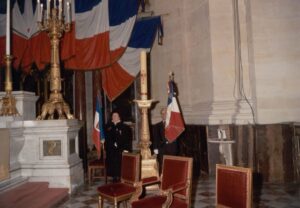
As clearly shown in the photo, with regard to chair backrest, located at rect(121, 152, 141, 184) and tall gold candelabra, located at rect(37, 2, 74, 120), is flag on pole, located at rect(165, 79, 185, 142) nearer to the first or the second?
chair backrest, located at rect(121, 152, 141, 184)

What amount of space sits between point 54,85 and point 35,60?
310 centimetres

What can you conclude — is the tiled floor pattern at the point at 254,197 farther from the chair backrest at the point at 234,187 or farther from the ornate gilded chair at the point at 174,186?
the chair backrest at the point at 234,187

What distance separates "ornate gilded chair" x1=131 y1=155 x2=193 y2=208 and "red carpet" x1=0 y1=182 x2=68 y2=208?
6.36 ft

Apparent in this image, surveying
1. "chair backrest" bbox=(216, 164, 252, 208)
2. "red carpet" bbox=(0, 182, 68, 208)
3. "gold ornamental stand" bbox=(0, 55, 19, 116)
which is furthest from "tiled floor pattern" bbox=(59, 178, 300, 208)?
"gold ornamental stand" bbox=(0, 55, 19, 116)

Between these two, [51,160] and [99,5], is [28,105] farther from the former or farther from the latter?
[99,5]

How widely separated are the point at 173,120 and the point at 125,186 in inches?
85.8

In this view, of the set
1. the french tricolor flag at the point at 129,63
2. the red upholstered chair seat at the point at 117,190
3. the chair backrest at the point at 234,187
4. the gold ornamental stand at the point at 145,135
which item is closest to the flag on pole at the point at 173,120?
the gold ornamental stand at the point at 145,135

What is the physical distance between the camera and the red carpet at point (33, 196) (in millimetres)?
4708

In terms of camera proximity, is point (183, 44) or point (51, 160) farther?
point (183, 44)

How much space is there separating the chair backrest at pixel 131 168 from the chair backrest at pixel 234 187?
5.15ft

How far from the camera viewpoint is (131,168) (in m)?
4.70

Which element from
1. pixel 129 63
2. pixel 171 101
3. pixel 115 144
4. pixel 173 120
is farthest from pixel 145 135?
pixel 129 63

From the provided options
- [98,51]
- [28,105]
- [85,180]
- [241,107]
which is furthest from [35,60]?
[241,107]

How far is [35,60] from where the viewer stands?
9.04 m
